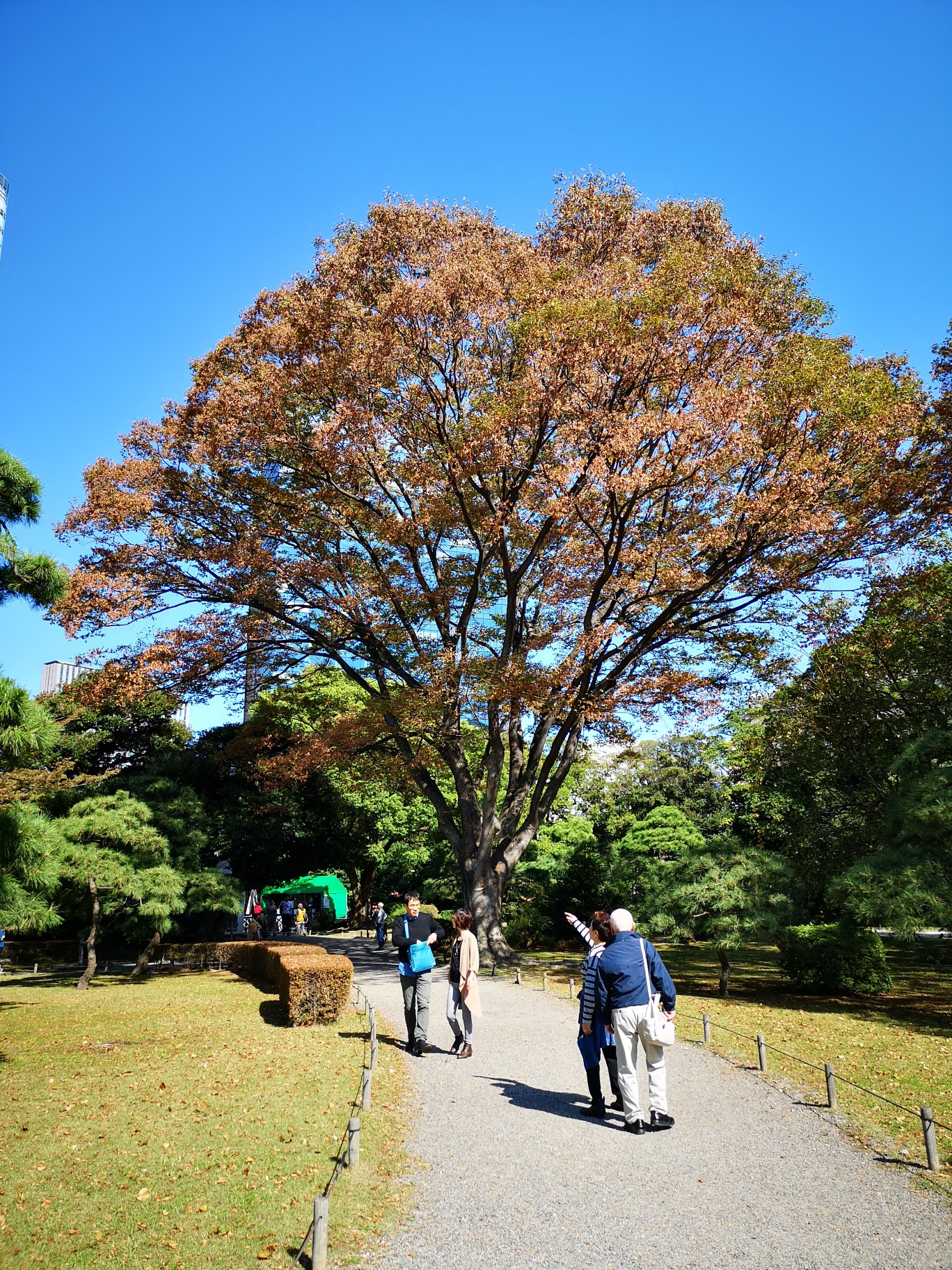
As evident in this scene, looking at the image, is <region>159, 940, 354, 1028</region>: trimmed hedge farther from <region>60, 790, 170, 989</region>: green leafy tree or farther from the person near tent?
the person near tent

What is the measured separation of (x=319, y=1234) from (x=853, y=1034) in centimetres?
936

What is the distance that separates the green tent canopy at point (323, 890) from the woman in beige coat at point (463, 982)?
2558 centimetres

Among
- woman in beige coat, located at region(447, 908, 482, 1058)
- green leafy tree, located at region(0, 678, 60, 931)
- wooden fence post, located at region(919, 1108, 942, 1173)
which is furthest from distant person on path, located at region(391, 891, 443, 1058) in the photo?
wooden fence post, located at region(919, 1108, 942, 1173)

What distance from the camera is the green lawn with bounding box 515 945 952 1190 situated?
706 centimetres

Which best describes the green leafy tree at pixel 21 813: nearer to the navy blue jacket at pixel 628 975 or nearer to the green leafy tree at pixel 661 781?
the navy blue jacket at pixel 628 975

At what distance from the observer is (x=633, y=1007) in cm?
635

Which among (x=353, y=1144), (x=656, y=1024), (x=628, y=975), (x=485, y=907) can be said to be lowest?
(x=353, y=1144)

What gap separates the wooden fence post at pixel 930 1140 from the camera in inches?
221

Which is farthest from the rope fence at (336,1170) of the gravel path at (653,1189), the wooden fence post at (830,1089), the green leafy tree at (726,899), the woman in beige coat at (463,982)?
the green leafy tree at (726,899)

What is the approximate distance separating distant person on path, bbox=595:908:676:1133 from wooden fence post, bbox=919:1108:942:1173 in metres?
1.76

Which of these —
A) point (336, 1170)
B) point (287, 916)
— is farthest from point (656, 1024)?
point (287, 916)

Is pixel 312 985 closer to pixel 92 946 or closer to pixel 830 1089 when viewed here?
pixel 830 1089

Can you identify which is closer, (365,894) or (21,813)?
(21,813)

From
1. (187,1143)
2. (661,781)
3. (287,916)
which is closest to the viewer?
(187,1143)
